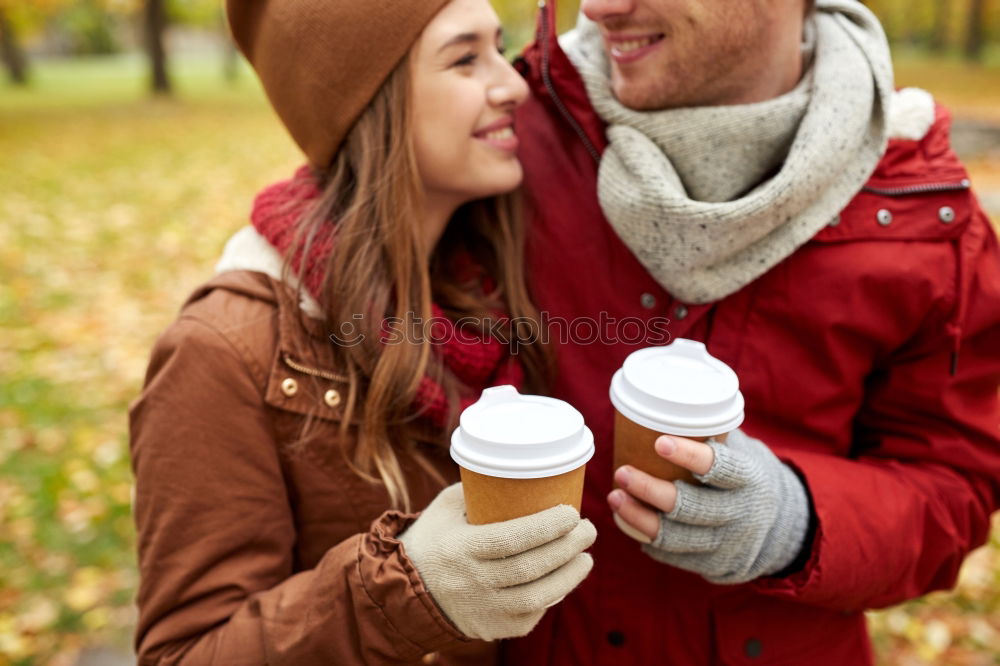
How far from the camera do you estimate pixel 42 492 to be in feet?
14.3

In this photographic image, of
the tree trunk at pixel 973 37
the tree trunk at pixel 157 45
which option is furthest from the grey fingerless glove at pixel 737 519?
the tree trunk at pixel 973 37

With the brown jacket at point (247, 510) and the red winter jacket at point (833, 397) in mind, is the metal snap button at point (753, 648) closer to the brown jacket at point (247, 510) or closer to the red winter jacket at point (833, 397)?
the red winter jacket at point (833, 397)

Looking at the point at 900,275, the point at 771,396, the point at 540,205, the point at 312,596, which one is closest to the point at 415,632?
the point at 312,596

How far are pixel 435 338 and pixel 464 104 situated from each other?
0.63m

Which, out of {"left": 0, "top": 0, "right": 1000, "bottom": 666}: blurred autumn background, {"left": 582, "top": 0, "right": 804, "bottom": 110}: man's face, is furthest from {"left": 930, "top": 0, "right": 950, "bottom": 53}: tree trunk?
{"left": 582, "top": 0, "right": 804, "bottom": 110}: man's face

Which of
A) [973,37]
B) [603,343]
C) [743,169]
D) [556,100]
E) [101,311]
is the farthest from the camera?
[973,37]

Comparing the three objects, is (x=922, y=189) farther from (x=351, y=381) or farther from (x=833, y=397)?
(x=351, y=381)

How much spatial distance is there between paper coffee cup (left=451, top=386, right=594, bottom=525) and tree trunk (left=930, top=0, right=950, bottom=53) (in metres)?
38.7

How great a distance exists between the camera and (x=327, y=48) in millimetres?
1921

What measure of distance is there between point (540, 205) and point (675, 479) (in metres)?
0.98

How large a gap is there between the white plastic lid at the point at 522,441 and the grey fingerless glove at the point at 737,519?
0.30m

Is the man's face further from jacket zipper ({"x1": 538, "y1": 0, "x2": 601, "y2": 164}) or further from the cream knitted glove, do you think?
the cream knitted glove

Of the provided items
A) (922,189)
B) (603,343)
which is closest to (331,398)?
(603,343)

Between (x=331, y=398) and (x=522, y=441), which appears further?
(x=331, y=398)
